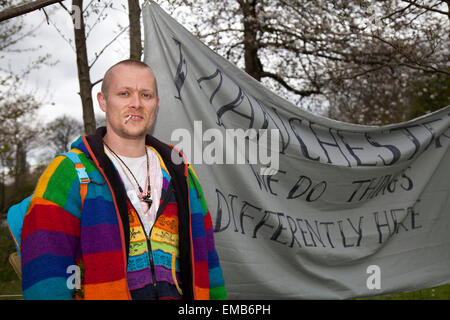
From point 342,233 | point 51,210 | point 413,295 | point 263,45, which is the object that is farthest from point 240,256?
point 263,45

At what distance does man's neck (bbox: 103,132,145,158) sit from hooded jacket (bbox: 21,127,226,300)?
3.2 inches

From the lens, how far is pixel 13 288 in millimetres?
5707

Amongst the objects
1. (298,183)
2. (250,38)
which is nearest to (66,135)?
(250,38)

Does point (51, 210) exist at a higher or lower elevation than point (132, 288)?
higher

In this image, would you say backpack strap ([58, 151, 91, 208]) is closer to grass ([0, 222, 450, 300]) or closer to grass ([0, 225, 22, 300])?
grass ([0, 222, 450, 300])

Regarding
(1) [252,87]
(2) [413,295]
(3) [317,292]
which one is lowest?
(2) [413,295]

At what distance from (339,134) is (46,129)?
7862mm

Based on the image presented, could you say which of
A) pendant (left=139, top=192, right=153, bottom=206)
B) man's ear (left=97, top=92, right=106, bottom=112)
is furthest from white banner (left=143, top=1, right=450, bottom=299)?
pendant (left=139, top=192, right=153, bottom=206)

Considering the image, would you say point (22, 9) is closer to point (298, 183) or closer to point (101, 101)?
point (101, 101)

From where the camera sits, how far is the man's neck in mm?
1938

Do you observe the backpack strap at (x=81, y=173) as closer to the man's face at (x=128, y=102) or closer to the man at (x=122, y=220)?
the man at (x=122, y=220)

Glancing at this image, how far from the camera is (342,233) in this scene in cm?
363

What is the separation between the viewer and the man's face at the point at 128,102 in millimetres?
1909
